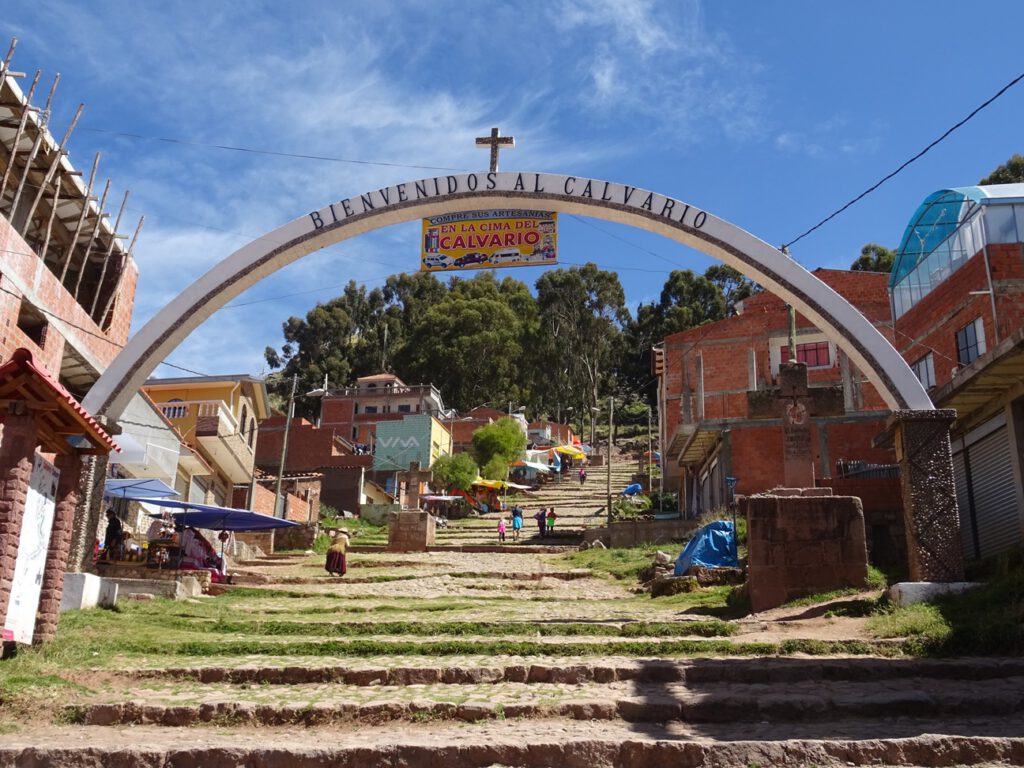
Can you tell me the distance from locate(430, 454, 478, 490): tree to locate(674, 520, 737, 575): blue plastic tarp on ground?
27493 mm

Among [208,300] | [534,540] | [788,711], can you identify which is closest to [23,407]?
[208,300]

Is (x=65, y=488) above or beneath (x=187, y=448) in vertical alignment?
beneath

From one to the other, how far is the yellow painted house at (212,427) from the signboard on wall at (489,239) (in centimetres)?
1736

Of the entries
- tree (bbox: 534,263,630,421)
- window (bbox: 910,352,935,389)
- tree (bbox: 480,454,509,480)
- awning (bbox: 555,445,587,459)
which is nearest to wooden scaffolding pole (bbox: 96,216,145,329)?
window (bbox: 910,352,935,389)

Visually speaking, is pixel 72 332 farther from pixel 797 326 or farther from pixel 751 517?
pixel 797 326

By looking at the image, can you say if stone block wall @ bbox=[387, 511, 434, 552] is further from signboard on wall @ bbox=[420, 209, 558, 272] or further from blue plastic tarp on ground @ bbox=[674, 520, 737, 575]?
signboard on wall @ bbox=[420, 209, 558, 272]

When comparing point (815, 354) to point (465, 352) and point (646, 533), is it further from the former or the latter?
point (465, 352)

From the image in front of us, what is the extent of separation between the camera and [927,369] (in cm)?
2370

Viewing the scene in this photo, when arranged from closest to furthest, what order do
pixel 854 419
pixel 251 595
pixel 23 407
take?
pixel 23 407 < pixel 251 595 < pixel 854 419

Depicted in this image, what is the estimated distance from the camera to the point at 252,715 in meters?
7.81

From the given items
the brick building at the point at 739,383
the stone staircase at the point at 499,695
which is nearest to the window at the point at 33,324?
the stone staircase at the point at 499,695

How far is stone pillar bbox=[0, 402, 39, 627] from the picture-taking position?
8.90 m

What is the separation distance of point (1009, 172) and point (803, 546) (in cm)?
4348

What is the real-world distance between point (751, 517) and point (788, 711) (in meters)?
5.85
